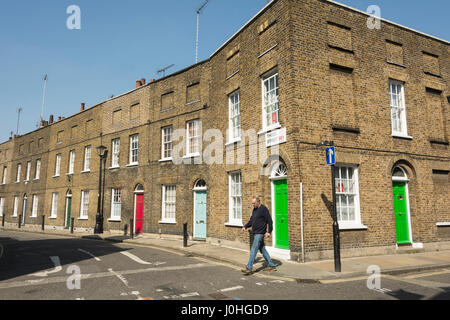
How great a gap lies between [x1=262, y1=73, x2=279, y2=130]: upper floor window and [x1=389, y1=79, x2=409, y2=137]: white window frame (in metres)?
4.97

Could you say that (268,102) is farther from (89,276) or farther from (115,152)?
(115,152)

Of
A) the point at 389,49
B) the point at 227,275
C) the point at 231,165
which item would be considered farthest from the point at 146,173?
the point at 389,49

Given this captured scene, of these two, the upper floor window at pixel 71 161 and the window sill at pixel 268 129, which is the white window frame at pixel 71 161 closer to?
the upper floor window at pixel 71 161

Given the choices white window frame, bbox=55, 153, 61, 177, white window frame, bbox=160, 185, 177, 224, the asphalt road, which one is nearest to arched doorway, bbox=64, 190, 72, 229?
white window frame, bbox=55, 153, 61, 177

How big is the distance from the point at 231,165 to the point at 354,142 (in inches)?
195

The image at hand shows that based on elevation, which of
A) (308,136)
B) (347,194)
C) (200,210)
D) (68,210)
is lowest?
(68,210)

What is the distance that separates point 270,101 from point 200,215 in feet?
22.7

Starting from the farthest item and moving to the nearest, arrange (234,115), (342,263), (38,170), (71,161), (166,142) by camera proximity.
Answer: (38,170), (71,161), (166,142), (234,115), (342,263)

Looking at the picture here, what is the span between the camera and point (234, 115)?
540 inches

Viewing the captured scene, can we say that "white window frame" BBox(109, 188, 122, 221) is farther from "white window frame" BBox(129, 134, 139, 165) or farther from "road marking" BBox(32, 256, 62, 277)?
"road marking" BBox(32, 256, 62, 277)

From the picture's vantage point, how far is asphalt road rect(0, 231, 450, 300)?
5801mm

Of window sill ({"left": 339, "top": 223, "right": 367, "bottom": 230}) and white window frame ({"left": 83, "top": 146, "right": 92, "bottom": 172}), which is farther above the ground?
white window frame ({"left": 83, "top": 146, "right": 92, "bottom": 172})

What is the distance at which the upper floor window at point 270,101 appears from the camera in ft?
36.9

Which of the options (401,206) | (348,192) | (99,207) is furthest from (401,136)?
(99,207)
